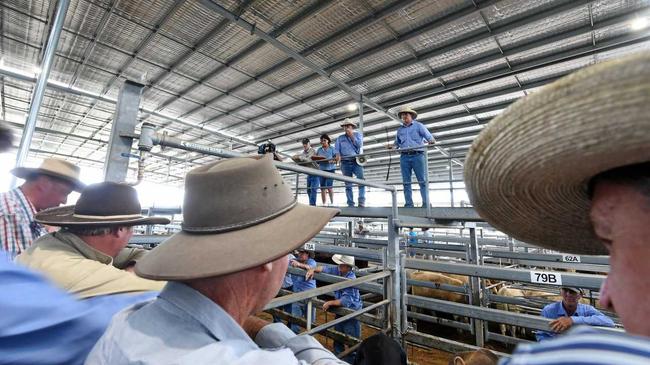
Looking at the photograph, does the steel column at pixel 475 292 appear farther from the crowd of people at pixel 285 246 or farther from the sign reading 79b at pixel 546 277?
the crowd of people at pixel 285 246

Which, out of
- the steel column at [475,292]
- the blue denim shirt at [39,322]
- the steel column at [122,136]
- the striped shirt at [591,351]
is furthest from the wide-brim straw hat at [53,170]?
the steel column at [475,292]

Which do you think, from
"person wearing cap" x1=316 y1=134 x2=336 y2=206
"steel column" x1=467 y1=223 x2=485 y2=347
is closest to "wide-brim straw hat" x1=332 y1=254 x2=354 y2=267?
"person wearing cap" x1=316 y1=134 x2=336 y2=206

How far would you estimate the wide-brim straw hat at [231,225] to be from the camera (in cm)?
72

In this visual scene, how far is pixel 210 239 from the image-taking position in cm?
79

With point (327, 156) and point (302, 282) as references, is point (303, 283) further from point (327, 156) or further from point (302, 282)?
point (327, 156)

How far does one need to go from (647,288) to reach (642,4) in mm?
6312

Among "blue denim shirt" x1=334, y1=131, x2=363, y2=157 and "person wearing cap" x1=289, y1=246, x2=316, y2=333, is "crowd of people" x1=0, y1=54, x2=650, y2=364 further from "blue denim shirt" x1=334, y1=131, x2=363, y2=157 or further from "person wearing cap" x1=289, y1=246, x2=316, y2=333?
"blue denim shirt" x1=334, y1=131, x2=363, y2=157

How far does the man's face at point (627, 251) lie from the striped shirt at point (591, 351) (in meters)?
0.11

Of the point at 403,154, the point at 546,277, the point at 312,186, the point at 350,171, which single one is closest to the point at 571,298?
the point at 546,277

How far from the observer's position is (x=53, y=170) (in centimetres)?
229

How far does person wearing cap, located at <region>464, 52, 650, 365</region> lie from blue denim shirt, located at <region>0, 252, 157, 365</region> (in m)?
1.15

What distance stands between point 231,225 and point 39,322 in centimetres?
58

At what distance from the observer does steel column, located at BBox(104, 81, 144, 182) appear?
5.71 feet

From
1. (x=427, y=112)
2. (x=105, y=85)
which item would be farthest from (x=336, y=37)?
(x=105, y=85)
